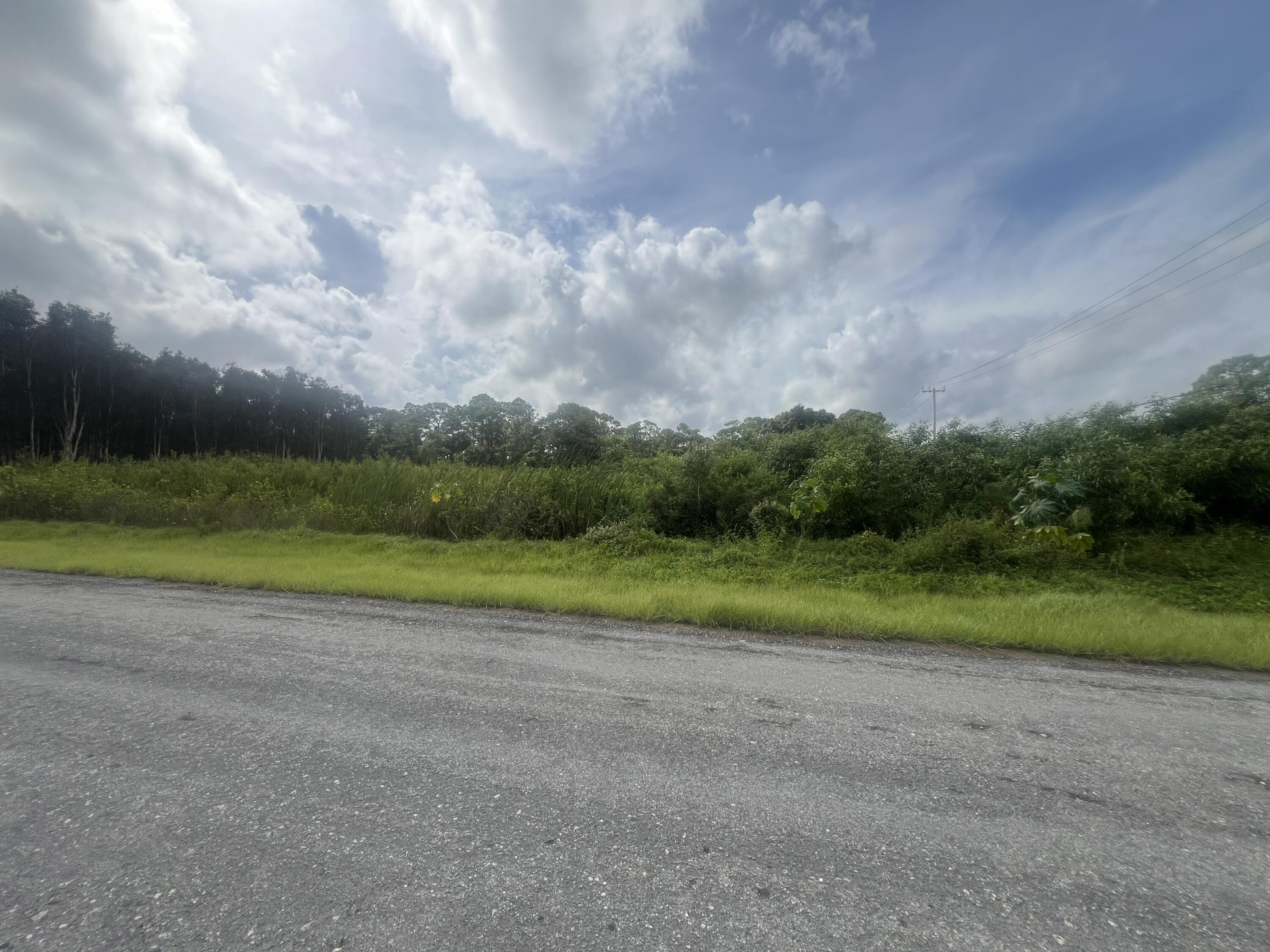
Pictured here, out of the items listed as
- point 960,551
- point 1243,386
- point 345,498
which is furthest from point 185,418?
point 1243,386

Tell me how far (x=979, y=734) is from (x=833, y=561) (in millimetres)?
6569

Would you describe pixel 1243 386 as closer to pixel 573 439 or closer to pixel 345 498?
pixel 573 439

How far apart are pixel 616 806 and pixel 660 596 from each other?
468 cm

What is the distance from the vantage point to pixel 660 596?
720 centimetres

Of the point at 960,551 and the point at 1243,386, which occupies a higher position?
the point at 1243,386

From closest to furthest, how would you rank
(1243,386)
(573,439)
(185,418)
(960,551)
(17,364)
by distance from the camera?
(960,551)
(1243,386)
(573,439)
(17,364)
(185,418)

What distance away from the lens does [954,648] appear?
18.2 ft

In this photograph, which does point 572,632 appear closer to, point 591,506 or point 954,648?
point 954,648

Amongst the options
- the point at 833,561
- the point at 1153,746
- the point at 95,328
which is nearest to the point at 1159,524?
the point at 833,561

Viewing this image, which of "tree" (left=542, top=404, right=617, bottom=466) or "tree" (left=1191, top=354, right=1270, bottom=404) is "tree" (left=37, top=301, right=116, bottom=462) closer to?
"tree" (left=542, top=404, right=617, bottom=466)

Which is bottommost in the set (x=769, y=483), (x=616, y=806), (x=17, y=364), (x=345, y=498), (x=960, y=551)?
(x=616, y=806)

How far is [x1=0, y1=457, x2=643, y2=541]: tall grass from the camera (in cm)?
1330

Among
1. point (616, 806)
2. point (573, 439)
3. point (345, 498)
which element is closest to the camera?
point (616, 806)

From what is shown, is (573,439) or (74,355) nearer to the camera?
(573,439)
